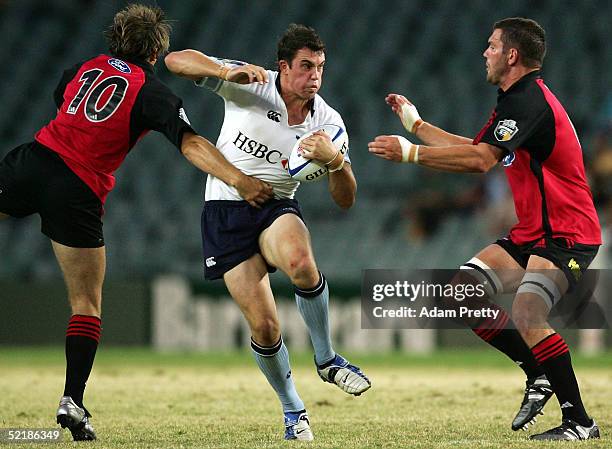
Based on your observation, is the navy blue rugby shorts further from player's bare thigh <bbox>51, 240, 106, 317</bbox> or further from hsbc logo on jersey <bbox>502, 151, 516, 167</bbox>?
hsbc logo on jersey <bbox>502, 151, 516, 167</bbox>

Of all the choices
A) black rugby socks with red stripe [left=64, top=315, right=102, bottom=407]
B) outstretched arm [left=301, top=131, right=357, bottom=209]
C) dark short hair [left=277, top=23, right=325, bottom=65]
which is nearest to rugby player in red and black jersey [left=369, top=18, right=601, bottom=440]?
outstretched arm [left=301, top=131, right=357, bottom=209]

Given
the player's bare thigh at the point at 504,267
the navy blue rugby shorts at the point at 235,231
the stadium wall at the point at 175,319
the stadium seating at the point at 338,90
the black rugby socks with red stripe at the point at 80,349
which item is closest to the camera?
the black rugby socks with red stripe at the point at 80,349

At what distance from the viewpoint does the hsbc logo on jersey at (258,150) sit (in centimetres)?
605

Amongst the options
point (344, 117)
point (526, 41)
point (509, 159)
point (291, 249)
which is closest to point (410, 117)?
point (509, 159)

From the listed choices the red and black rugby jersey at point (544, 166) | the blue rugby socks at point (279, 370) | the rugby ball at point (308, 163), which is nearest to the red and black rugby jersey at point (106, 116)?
the rugby ball at point (308, 163)

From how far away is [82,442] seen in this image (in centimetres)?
541

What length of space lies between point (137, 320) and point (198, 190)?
2.99 meters

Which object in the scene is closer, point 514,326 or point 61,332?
point 514,326

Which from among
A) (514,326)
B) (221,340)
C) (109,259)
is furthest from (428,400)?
(109,259)

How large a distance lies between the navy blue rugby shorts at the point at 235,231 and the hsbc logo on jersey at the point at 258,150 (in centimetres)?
24

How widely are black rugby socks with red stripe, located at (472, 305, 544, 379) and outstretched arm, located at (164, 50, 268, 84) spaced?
6.36 feet

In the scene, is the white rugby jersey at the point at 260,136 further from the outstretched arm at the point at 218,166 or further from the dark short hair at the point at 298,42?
the outstretched arm at the point at 218,166

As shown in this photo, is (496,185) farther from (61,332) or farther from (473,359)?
(61,332)

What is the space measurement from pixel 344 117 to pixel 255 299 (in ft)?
35.9
